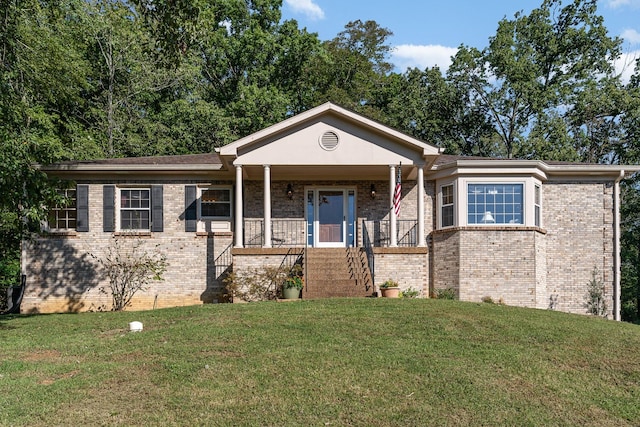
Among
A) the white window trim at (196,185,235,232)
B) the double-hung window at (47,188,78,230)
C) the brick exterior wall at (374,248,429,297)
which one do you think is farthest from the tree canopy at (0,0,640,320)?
the brick exterior wall at (374,248,429,297)

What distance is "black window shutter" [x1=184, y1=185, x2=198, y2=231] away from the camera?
1617cm

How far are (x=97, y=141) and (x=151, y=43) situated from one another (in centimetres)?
457

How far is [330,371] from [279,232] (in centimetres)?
916

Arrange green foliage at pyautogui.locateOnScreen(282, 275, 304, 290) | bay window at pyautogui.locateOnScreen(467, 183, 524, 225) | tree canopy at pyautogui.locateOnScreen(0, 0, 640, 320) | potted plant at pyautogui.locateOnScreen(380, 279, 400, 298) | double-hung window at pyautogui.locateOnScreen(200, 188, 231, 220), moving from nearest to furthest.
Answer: potted plant at pyautogui.locateOnScreen(380, 279, 400, 298) → green foliage at pyautogui.locateOnScreen(282, 275, 304, 290) → bay window at pyautogui.locateOnScreen(467, 183, 524, 225) → double-hung window at pyautogui.locateOnScreen(200, 188, 231, 220) → tree canopy at pyautogui.locateOnScreen(0, 0, 640, 320)

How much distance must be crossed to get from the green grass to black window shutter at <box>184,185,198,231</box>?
522cm

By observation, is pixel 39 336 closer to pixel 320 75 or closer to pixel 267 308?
pixel 267 308

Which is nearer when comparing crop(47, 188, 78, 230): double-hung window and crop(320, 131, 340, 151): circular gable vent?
crop(320, 131, 340, 151): circular gable vent

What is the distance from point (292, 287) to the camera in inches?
559

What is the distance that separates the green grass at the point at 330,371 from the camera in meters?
6.58

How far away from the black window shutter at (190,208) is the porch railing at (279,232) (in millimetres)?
1389

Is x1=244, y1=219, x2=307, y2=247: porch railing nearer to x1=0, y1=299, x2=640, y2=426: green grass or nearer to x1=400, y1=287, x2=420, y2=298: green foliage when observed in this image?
x1=400, y1=287, x2=420, y2=298: green foliage

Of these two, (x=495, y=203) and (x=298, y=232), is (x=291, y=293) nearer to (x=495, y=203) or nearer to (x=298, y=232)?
(x=298, y=232)

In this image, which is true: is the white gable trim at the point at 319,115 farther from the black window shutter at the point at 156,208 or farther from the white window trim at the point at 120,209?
the white window trim at the point at 120,209

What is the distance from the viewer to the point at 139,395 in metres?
7.00
